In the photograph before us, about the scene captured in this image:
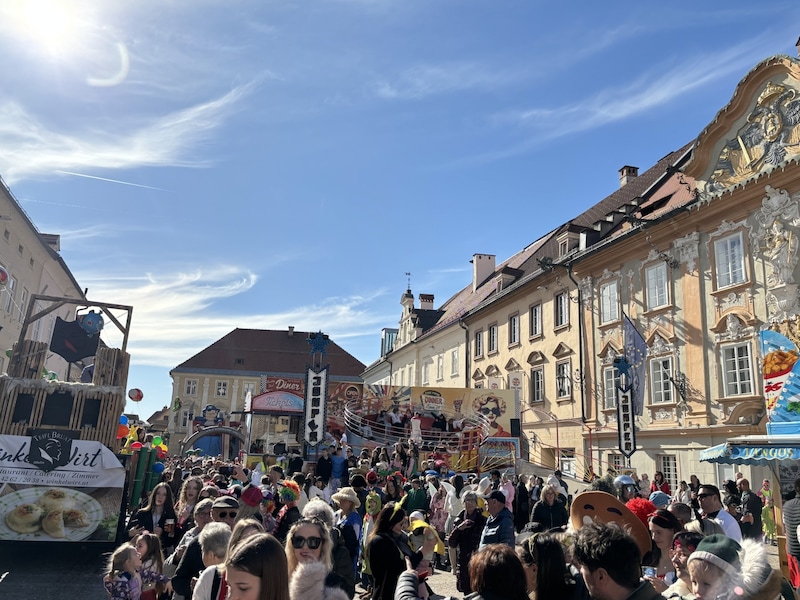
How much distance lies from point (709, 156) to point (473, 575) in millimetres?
21369

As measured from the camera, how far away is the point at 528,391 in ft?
99.5

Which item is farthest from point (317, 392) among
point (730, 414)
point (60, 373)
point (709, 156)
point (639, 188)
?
point (60, 373)

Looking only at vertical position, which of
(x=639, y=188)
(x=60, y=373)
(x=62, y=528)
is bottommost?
(x=62, y=528)

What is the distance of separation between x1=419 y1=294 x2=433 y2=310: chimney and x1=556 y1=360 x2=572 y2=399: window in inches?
1022

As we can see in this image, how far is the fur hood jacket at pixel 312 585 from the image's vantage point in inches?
139

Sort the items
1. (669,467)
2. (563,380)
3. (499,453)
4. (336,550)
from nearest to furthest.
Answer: (336,550) → (669,467) → (499,453) → (563,380)

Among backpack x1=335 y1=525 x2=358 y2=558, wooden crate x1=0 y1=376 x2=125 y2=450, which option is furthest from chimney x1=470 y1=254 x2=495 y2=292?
backpack x1=335 y1=525 x2=358 y2=558

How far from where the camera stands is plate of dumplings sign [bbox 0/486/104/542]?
10336 millimetres

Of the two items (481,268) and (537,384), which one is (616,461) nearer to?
(537,384)

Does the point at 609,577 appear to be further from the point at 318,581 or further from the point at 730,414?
the point at 730,414

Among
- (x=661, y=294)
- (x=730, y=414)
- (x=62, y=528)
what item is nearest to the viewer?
(x=62, y=528)

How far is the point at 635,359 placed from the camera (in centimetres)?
2145

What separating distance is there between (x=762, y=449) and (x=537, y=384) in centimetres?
1993

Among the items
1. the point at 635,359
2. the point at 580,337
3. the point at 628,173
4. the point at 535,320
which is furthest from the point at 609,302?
the point at 628,173
